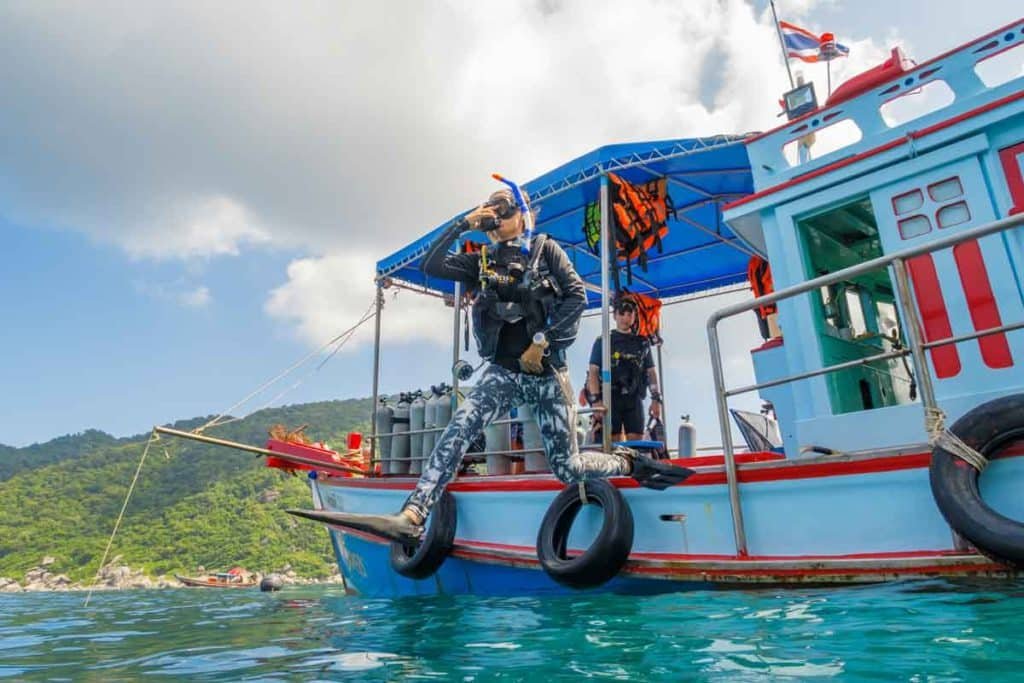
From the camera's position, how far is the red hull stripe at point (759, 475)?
10.2 ft

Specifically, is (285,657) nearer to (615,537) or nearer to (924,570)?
(615,537)

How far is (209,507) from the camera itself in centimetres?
6906

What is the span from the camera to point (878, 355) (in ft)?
10.5

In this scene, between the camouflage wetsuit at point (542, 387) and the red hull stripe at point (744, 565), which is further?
the camouflage wetsuit at point (542, 387)

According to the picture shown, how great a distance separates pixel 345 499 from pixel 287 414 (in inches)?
4515

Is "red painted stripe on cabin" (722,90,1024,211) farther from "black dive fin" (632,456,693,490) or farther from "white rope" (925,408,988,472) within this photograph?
"black dive fin" (632,456,693,490)

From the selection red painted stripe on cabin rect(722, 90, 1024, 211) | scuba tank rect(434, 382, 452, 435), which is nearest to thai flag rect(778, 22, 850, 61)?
red painted stripe on cabin rect(722, 90, 1024, 211)

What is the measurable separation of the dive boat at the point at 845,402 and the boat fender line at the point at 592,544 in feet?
0.05

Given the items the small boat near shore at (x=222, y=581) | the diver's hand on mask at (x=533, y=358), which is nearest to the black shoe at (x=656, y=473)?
the diver's hand on mask at (x=533, y=358)

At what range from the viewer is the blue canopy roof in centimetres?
560

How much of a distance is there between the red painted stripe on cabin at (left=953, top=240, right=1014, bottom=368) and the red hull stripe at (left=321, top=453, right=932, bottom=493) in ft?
4.04

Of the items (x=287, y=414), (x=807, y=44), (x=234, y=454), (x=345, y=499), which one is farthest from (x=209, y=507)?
(x=807, y=44)

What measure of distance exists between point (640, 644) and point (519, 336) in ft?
6.47

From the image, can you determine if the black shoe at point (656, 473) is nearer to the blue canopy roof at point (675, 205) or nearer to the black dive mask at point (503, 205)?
the black dive mask at point (503, 205)
